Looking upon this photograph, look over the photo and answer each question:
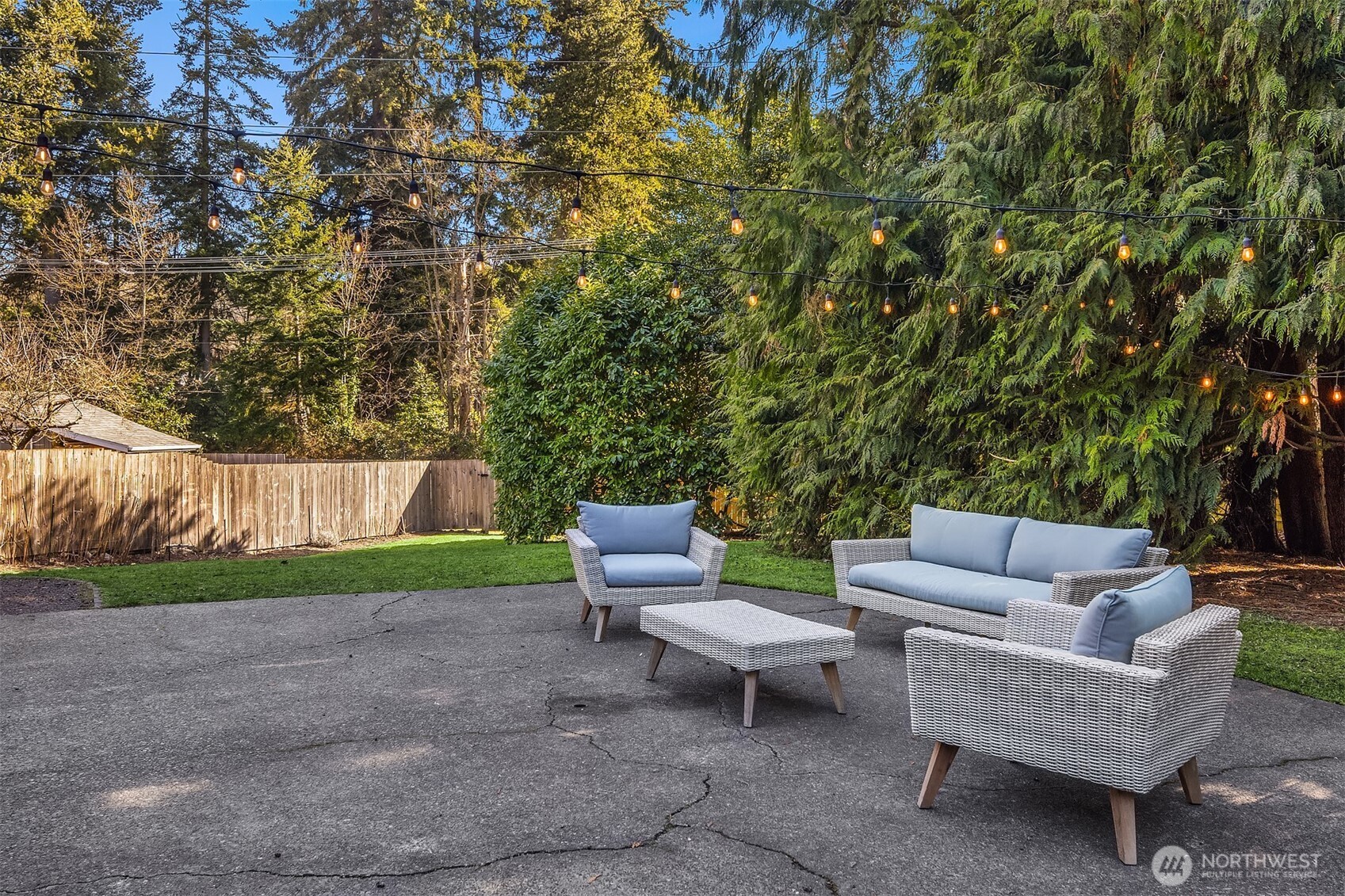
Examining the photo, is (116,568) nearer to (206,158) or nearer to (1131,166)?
(1131,166)

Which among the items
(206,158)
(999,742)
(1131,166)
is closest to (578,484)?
(1131,166)

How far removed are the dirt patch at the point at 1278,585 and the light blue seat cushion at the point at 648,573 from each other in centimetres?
431

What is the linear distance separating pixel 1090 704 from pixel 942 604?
7.79 ft

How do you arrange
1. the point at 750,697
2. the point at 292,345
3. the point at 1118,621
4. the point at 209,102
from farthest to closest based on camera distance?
the point at 209,102, the point at 292,345, the point at 750,697, the point at 1118,621

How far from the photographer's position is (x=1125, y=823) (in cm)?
256

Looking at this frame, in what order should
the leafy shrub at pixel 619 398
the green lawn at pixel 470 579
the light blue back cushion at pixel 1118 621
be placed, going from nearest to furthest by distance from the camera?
the light blue back cushion at pixel 1118 621 < the green lawn at pixel 470 579 < the leafy shrub at pixel 619 398

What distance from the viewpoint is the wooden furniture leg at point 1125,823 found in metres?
2.52

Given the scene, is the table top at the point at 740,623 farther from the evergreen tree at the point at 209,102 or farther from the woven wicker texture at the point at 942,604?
the evergreen tree at the point at 209,102

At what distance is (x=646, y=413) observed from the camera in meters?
10.8

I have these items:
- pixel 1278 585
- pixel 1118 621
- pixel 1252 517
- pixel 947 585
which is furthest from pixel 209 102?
pixel 1118 621

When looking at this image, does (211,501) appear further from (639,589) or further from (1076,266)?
(1076,266)

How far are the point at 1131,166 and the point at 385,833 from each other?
6785 mm

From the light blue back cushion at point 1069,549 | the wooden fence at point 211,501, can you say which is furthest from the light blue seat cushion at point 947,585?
the wooden fence at point 211,501

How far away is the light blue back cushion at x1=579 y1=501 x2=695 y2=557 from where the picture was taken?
5.92 m
